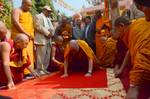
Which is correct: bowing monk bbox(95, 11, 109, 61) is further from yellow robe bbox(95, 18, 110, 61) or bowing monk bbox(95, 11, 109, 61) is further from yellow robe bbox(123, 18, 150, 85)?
yellow robe bbox(123, 18, 150, 85)

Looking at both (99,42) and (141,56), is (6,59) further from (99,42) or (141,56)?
(141,56)

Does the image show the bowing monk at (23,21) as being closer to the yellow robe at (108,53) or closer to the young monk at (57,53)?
the young monk at (57,53)

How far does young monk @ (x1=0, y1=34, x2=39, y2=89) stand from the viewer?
547 centimetres

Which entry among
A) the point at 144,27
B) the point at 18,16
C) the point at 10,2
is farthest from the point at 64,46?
the point at 10,2

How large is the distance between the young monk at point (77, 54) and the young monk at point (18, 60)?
840 millimetres

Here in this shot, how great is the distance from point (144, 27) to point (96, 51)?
17.3 feet

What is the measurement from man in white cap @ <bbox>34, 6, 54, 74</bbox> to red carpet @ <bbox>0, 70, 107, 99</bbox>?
70 centimetres

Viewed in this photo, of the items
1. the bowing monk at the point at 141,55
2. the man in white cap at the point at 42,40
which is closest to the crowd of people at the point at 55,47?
the man in white cap at the point at 42,40

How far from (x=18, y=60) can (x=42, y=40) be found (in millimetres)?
1311

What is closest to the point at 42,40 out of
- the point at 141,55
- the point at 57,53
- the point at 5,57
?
the point at 57,53

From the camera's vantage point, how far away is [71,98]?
468cm

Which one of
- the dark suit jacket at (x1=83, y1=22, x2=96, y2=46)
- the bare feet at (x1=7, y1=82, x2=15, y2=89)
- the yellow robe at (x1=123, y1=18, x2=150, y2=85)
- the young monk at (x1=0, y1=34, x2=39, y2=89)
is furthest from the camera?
the dark suit jacket at (x1=83, y1=22, x2=96, y2=46)

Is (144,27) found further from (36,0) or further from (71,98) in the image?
(36,0)

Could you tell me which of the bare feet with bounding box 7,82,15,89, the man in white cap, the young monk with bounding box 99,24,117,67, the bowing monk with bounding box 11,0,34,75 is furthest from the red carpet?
the young monk with bounding box 99,24,117,67
